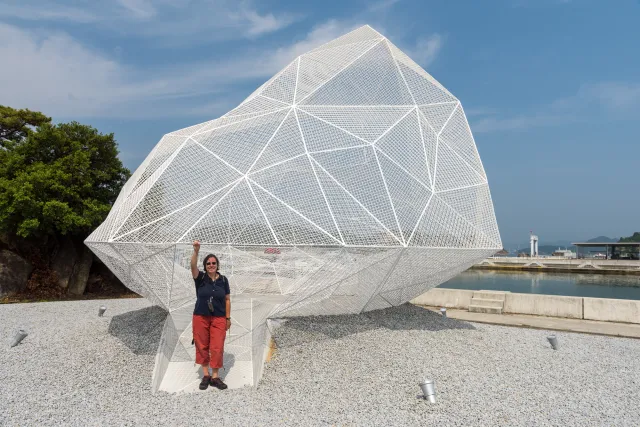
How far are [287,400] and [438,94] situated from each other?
932cm

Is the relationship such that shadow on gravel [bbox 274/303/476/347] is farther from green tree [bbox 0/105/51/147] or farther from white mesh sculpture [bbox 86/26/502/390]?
green tree [bbox 0/105/51/147]

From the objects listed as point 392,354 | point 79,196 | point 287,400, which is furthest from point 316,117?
point 79,196

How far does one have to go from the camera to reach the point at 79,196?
66.0 ft

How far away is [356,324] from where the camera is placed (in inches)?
420

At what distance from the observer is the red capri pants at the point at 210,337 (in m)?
7.52

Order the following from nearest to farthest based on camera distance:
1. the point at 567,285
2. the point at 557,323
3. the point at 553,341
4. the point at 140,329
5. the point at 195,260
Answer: the point at 195,260
the point at 553,341
the point at 140,329
the point at 557,323
the point at 567,285

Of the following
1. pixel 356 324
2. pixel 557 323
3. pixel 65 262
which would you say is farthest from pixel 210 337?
pixel 65 262

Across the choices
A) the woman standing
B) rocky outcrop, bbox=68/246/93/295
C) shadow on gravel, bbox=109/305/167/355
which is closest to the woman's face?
the woman standing

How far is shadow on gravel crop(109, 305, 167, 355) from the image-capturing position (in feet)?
32.2

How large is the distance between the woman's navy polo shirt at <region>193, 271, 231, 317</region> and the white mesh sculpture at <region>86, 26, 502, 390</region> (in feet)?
3.20

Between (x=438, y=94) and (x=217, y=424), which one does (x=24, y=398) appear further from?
(x=438, y=94)

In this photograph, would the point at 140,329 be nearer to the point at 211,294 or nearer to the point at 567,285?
the point at 211,294

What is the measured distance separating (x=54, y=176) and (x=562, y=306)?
2087cm

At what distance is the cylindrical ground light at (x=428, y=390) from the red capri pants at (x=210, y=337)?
10.8ft
